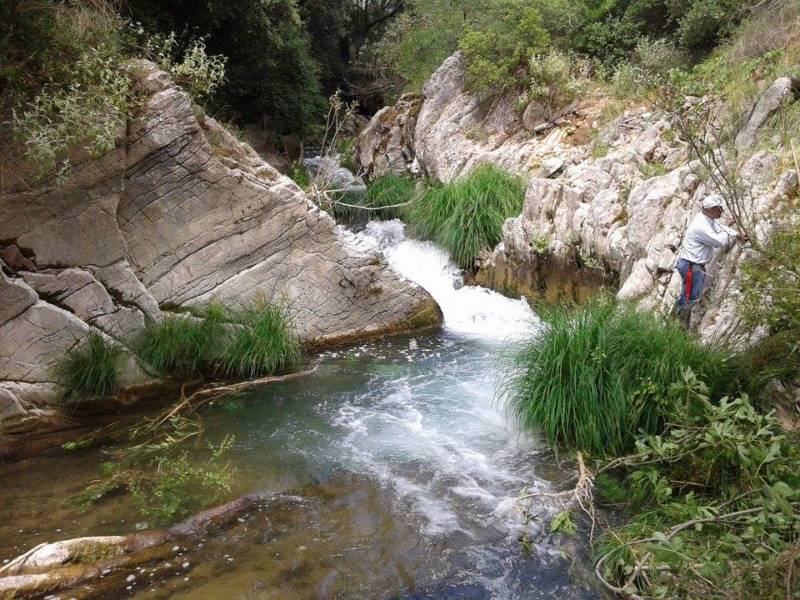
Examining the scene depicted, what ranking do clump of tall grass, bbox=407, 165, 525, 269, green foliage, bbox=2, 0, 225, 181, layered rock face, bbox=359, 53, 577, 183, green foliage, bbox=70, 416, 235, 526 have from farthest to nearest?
layered rock face, bbox=359, 53, 577, 183 < clump of tall grass, bbox=407, 165, 525, 269 < green foliage, bbox=2, 0, 225, 181 < green foliage, bbox=70, 416, 235, 526

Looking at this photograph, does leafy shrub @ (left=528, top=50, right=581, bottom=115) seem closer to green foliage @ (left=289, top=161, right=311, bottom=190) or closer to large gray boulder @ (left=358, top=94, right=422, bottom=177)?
large gray boulder @ (left=358, top=94, right=422, bottom=177)

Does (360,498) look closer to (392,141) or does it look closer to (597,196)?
(597,196)

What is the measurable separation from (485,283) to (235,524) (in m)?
6.67

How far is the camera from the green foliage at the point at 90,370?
7.02m

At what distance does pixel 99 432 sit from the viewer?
6555 millimetres

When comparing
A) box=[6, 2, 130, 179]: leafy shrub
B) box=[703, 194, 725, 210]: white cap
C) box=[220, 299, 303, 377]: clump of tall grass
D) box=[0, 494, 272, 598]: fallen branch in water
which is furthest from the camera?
box=[220, 299, 303, 377]: clump of tall grass

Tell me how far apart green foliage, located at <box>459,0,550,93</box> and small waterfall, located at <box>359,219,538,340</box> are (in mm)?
4004

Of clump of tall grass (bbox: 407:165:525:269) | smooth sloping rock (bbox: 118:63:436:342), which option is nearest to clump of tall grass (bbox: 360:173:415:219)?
clump of tall grass (bbox: 407:165:525:269)

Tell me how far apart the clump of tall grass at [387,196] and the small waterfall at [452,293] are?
967 mm

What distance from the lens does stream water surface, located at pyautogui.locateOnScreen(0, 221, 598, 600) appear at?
4.31 metres

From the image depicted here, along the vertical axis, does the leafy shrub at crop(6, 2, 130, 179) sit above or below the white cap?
above

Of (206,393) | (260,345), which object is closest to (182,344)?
(206,393)

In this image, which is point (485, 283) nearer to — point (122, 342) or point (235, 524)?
point (122, 342)

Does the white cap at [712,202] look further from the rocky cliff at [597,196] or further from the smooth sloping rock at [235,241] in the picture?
the smooth sloping rock at [235,241]
